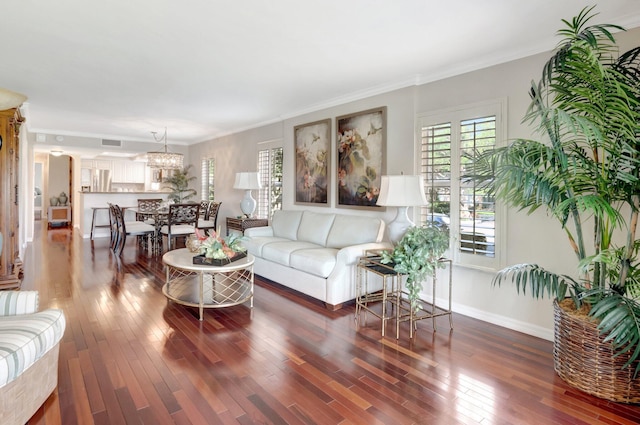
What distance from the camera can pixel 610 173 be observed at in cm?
218

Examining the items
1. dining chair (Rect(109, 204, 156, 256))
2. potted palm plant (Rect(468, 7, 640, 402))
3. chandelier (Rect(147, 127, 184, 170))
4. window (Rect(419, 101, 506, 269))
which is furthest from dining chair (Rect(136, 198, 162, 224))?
potted palm plant (Rect(468, 7, 640, 402))

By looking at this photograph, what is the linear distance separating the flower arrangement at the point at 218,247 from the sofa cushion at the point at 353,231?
119 centimetres

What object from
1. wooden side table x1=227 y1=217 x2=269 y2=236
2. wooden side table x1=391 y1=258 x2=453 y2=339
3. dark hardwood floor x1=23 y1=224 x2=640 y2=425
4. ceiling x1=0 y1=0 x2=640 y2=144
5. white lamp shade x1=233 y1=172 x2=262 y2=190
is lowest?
dark hardwood floor x1=23 y1=224 x2=640 y2=425

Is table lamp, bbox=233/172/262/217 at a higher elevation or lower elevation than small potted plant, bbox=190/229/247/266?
higher

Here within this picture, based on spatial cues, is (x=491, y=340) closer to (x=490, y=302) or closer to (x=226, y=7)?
(x=490, y=302)

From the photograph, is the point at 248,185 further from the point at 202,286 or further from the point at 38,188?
the point at 38,188

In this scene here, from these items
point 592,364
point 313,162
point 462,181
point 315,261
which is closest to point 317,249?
point 315,261

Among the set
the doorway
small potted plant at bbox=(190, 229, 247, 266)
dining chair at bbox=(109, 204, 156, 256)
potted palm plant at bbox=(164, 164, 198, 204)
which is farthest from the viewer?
the doorway

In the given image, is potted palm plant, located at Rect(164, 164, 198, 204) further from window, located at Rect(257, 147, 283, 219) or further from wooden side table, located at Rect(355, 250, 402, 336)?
wooden side table, located at Rect(355, 250, 402, 336)

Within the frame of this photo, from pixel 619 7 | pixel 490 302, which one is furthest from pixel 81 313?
pixel 619 7

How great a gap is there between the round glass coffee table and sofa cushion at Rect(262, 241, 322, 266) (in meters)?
0.49

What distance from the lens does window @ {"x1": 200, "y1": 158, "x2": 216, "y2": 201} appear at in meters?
8.32

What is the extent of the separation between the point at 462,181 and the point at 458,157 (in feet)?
0.83

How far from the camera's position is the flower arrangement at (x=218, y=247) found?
11.5 ft
